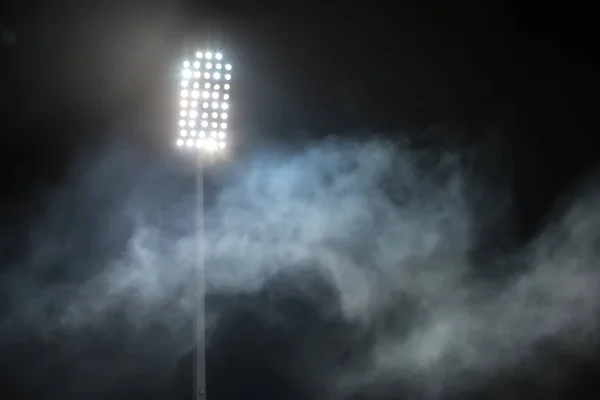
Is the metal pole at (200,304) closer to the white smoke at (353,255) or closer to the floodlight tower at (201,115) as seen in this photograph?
the floodlight tower at (201,115)

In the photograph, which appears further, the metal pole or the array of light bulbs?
the array of light bulbs

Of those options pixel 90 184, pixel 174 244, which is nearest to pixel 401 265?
pixel 174 244

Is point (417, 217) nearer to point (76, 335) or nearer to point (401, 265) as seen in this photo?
point (401, 265)

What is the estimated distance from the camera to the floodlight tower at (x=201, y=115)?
19.0 feet

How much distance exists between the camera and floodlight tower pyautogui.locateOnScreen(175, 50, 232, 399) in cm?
579

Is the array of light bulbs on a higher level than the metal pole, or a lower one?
higher

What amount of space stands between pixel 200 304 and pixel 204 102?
1.67m

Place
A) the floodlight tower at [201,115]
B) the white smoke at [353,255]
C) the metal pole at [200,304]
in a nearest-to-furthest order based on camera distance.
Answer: the metal pole at [200,304] < the floodlight tower at [201,115] < the white smoke at [353,255]

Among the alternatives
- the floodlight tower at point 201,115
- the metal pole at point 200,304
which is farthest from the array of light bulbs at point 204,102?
the metal pole at point 200,304

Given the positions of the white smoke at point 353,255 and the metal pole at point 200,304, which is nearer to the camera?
the metal pole at point 200,304

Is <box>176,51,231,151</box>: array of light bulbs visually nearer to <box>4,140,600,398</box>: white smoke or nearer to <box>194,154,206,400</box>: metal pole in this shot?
<box>194,154,206,400</box>: metal pole

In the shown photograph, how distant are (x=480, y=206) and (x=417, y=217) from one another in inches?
22.6

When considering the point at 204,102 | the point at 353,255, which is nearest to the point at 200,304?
the point at 353,255

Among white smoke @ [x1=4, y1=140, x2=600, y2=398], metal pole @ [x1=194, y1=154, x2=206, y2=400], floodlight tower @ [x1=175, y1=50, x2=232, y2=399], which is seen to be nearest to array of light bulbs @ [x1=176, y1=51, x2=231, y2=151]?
floodlight tower @ [x1=175, y1=50, x2=232, y2=399]
